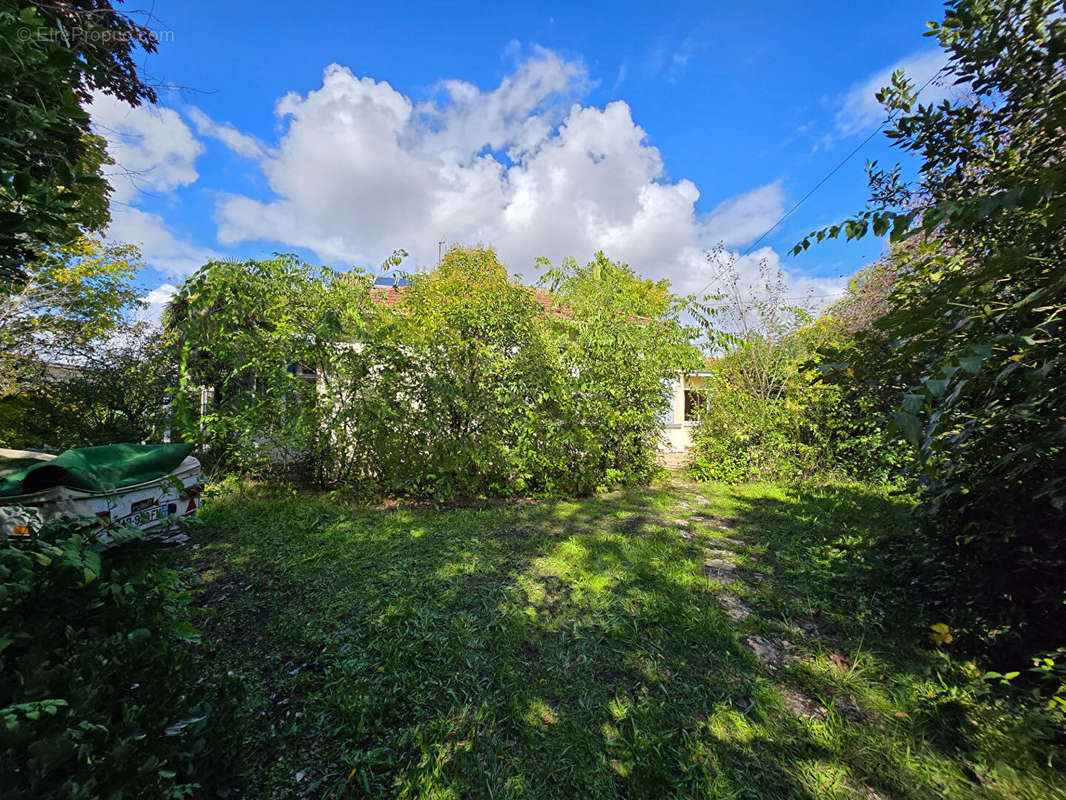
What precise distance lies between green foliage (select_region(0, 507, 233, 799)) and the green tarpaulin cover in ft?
4.96

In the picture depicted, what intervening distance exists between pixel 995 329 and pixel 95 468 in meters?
6.23

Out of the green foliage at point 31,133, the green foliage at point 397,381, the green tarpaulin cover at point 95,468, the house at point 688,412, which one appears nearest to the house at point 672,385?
the house at point 688,412

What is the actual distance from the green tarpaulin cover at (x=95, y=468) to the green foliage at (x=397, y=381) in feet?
4.67

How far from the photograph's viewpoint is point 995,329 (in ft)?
6.24

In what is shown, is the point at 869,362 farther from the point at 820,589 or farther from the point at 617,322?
the point at 617,322

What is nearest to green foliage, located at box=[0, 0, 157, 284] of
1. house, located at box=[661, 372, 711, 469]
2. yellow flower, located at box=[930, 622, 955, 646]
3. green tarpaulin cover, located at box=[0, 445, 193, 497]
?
green tarpaulin cover, located at box=[0, 445, 193, 497]

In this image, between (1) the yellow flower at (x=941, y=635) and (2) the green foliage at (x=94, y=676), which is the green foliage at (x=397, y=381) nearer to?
(2) the green foliage at (x=94, y=676)

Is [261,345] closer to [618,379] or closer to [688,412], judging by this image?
[618,379]

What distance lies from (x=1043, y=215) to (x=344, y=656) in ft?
14.0

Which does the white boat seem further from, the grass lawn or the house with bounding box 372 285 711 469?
the house with bounding box 372 285 711 469

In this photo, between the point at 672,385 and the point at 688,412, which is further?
the point at 688,412

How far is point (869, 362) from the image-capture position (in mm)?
2391

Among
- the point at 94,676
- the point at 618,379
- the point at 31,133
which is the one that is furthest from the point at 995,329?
the point at 618,379

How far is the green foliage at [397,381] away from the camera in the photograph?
543 cm
